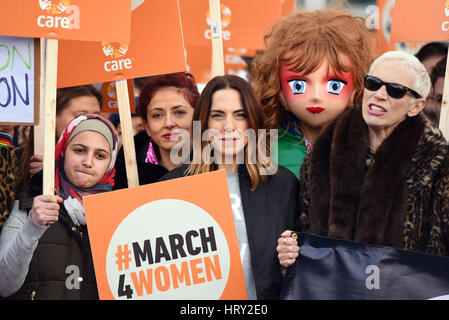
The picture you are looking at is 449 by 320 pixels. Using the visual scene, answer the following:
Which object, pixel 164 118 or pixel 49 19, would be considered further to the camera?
pixel 164 118

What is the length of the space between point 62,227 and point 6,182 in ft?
1.23

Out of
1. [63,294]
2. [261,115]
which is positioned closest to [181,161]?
[261,115]

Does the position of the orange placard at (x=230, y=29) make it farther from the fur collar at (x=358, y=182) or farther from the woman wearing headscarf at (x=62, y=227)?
the fur collar at (x=358, y=182)

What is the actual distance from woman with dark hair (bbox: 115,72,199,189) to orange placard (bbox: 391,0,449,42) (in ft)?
4.46

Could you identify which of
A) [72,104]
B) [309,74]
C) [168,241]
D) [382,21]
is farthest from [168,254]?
[382,21]

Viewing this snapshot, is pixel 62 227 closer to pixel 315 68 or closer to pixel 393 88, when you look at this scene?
pixel 315 68

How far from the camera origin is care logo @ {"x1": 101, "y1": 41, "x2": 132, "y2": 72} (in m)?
4.00

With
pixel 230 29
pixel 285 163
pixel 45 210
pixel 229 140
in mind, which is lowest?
pixel 45 210

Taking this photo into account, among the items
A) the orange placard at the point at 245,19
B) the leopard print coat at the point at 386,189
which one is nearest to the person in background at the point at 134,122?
the orange placard at the point at 245,19

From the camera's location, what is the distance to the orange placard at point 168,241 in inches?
124

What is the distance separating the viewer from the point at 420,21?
4.04 meters

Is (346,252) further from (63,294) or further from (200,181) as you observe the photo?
(63,294)

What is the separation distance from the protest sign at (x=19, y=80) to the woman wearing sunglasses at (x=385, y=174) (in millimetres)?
1587

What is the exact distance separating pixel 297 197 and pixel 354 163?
382 mm
